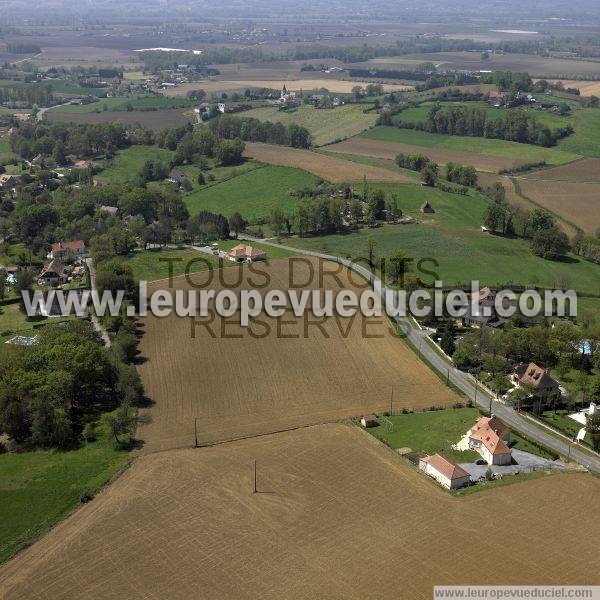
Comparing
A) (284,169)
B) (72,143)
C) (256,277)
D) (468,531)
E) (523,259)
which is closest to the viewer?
(468,531)

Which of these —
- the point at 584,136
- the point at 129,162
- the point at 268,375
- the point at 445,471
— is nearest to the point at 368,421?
the point at 445,471

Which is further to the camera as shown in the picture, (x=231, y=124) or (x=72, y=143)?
(x=231, y=124)

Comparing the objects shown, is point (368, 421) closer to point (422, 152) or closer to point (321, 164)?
point (321, 164)

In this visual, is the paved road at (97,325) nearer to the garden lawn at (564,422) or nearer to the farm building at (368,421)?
the farm building at (368,421)

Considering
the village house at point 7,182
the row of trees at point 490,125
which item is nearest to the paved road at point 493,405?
the village house at point 7,182

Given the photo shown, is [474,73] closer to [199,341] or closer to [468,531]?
[199,341]

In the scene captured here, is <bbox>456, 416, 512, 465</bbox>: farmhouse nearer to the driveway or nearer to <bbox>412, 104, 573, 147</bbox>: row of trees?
the driveway

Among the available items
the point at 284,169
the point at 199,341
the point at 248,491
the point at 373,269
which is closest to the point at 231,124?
the point at 284,169

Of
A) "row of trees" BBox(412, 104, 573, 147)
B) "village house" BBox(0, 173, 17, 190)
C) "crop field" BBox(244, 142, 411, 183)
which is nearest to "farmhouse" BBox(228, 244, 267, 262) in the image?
"crop field" BBox(244, 142, 411, 183)
